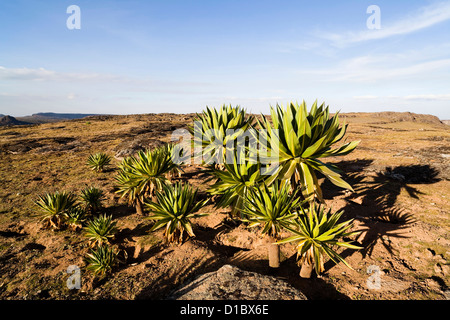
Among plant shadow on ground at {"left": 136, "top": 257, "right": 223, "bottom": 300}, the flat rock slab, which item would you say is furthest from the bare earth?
the flat rock slab

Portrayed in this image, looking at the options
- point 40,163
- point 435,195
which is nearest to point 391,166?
point 435,195

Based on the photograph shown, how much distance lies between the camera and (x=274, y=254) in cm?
414

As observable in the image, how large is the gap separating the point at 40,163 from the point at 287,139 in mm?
13310

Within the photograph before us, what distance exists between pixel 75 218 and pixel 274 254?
499 centimetres

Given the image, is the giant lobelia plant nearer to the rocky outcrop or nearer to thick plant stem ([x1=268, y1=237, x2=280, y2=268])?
thick plant stem ([x1=268, y1=237, x2=280, y2=268])

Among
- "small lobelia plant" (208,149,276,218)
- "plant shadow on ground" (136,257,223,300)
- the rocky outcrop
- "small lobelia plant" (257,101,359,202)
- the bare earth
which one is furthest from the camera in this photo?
the rocky outcrop

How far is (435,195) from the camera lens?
667 cm

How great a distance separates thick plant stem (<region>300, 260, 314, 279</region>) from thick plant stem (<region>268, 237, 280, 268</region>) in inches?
18.1

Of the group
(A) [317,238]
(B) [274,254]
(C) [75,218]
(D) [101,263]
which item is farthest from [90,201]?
(A) [317,238]

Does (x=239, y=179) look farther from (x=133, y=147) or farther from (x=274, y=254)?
(x=133, y=147)

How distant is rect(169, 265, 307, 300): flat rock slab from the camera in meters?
2.96

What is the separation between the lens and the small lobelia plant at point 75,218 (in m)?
5.57

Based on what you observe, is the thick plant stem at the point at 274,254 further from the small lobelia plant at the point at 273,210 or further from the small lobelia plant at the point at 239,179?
the small lobelia plant at the point at 239,179
